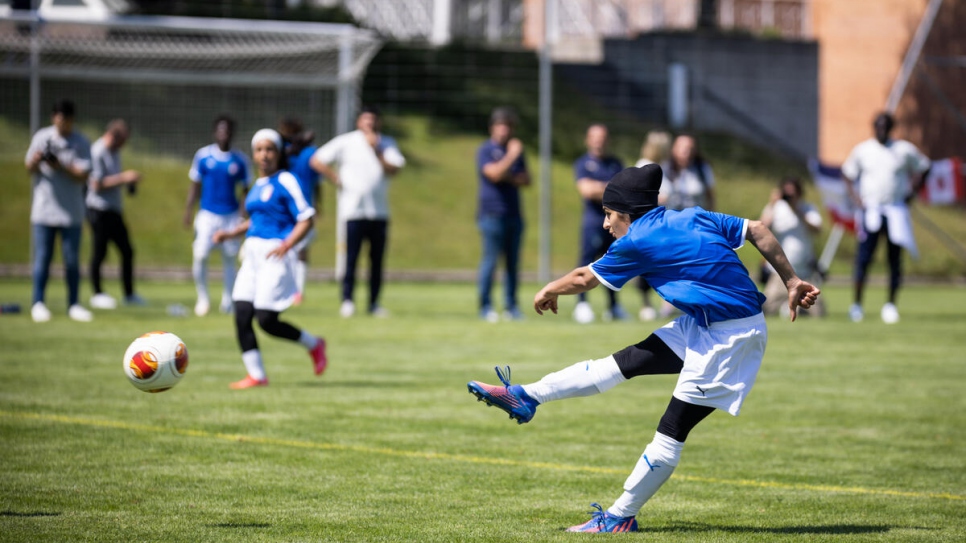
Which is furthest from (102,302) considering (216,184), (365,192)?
(365,192)

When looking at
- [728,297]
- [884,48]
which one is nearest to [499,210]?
[728,297]

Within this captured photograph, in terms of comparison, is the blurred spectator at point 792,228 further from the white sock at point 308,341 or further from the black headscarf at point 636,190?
the black headscarf at point 636,190

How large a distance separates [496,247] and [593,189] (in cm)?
145

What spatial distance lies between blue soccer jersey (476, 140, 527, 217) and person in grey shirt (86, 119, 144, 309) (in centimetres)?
426

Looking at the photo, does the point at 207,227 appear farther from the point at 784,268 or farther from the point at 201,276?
the point at 784,268

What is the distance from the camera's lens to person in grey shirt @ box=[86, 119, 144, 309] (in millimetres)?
15094

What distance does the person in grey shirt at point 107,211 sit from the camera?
15094mm

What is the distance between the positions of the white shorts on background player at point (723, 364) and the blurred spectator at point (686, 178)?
9.45 meters

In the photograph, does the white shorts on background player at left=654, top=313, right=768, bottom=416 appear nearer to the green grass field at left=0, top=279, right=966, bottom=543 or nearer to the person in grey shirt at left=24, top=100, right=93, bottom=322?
the green grass field at left=0, top=279, right=966, bottom=543

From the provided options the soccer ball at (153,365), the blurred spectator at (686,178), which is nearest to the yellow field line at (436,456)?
the soccer ball at (153,365)

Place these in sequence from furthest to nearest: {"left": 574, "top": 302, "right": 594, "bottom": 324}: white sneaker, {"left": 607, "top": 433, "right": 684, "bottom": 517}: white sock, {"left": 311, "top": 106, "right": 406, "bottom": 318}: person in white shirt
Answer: {"left": 311, "top": 106, "right": 406, "bottom": 318}: person in white shirt → {"left": 574, "top": 302, "right": 594, "bottom": 324}: white sneaker → {"left": 607, "top": 433, "right": 684, "bottom": 517}: white sock

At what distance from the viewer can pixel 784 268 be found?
526cm

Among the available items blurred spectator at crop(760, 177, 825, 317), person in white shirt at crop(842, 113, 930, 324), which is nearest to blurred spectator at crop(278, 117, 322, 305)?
blurred spectator at crop(760, 177, 825, 317)

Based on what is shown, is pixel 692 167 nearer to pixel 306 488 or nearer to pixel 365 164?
pixel 365 164
